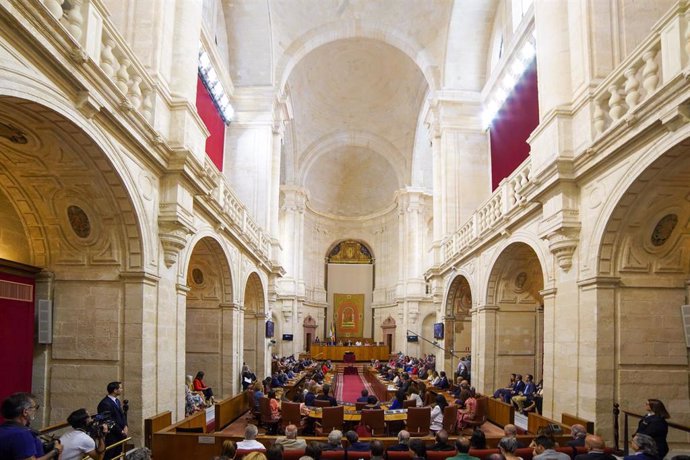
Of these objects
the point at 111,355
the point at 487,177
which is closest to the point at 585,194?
the point at 111,355

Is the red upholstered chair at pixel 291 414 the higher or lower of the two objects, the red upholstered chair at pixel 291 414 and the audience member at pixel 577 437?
the lower

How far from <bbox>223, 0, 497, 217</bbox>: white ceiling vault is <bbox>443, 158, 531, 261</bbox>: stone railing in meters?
6.08

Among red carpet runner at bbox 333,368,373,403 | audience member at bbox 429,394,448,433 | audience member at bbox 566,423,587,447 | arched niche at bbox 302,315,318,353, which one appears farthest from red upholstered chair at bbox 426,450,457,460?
arched niche at bbox 302,315,318,353

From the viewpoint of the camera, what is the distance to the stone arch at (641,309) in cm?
789

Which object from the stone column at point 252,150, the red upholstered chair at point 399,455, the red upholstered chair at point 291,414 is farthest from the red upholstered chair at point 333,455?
the stone column at point 252,150

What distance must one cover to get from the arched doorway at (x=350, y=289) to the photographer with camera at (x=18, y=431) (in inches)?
1204

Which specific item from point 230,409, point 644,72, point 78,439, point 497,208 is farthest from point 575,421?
point 230,409

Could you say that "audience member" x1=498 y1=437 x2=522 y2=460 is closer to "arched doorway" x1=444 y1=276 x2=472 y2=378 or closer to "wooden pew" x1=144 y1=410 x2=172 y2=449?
"wooden pew" x1=144 y1=410 x2=172 y2=449

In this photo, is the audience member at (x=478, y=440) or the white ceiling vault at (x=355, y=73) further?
the white ceiling vault at (x=355, y=73)

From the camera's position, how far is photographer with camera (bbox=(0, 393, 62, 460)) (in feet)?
12.8

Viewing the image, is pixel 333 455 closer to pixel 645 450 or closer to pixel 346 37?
pixel 645 450

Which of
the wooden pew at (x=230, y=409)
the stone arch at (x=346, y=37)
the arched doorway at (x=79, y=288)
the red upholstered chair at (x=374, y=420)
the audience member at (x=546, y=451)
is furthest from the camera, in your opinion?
the stone arch at (x=346, y=37)

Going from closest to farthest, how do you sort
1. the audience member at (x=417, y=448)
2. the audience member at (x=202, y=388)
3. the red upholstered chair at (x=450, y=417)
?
the audience member at (x=417, y=448)
the red upholstered chair at (x=450, y=417)
the audience member at (x=202, y=388)

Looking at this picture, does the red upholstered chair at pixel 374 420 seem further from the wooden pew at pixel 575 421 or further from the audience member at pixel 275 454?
the audience member at pixel 275 454
